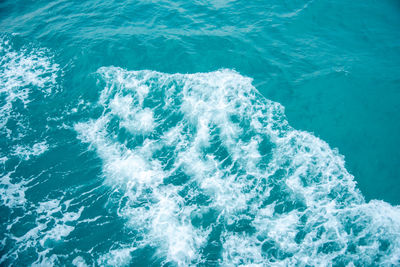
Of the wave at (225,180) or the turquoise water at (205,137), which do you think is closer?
the wave at (225,180)

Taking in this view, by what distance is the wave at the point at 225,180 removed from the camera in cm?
1030

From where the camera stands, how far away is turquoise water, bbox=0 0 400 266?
10.6 m

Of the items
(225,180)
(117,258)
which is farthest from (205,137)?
(117,258)

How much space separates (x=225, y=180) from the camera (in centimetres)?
1241

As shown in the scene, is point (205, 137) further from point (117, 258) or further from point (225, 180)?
point (117, 258)

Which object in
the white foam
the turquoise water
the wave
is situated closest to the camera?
the white foam

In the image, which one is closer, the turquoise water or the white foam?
the white foam

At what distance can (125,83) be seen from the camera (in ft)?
55.7

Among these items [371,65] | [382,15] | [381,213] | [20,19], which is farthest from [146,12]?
[381,213]

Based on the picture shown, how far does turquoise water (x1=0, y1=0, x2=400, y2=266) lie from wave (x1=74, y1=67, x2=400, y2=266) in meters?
0.07

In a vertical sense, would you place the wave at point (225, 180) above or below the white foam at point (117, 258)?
above

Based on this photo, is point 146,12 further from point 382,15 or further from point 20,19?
point 382,15

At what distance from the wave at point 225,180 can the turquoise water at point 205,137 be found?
7cm

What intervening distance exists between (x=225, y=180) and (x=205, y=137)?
310cm
